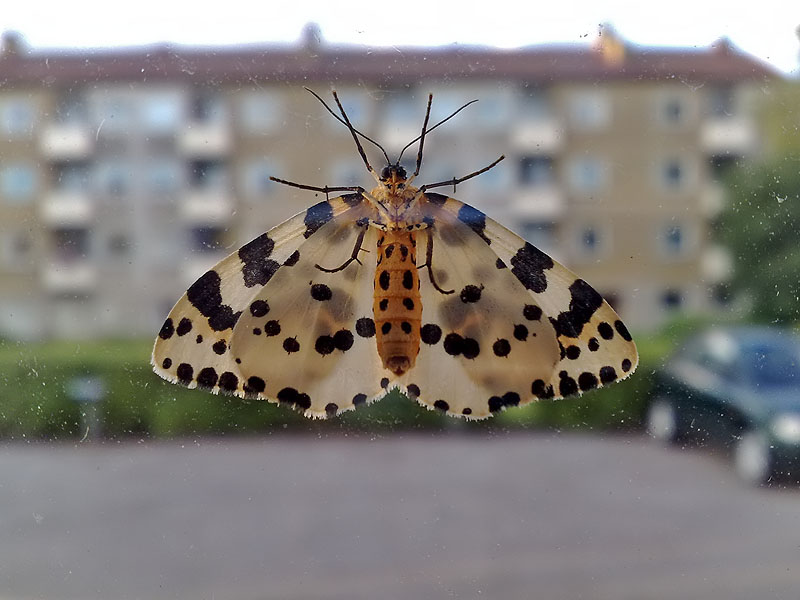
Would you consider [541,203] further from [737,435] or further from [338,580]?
[338,580]

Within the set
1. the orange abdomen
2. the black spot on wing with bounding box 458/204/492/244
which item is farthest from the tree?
the orange abdomen

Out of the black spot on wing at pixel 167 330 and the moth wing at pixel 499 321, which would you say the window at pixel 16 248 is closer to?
the black spot on wing at pixel 167 330

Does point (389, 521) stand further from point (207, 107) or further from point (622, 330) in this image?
point (207, 107)

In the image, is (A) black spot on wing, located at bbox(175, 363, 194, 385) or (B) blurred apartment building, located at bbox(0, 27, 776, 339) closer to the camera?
(A) black spot on wing, located at bbox(175, 363, 194, 385)

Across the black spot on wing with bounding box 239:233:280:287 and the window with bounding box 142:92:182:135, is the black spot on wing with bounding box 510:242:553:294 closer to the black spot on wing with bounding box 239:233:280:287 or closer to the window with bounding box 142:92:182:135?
the black spot on wing with bounding box 239:233:280:287

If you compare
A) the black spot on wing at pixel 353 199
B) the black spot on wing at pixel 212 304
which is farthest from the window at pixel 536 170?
the black spot on wing at pixel 212 304

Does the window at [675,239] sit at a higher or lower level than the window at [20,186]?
lower

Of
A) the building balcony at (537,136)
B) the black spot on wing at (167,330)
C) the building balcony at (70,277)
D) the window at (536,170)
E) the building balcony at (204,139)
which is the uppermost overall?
the building balcony at (537,136)

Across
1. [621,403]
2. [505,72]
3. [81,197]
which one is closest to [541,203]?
[505,72]
